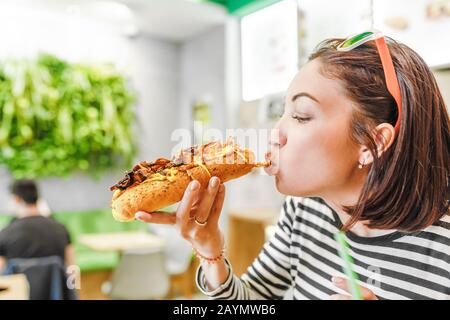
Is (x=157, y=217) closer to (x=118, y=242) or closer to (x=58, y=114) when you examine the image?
(x=118, y=242)

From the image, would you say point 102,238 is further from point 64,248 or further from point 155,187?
point 155,187

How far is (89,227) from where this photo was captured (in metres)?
2.64

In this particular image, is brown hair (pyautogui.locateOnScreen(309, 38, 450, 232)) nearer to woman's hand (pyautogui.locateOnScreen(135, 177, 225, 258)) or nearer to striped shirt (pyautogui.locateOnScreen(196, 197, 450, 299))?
striped shirt (pyautogui.locateOnScreen(196, 197, 450, 299))

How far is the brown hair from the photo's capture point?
2.09 ft

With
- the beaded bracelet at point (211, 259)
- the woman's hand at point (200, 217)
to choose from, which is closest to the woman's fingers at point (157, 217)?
the woman's hand at point (200, 217)

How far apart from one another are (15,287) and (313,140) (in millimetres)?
1136

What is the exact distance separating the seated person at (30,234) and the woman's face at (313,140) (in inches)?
53.5

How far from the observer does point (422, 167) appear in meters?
0.66

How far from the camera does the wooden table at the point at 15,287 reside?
1.19 metres

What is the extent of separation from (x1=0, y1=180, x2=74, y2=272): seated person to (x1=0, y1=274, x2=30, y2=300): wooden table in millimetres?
117

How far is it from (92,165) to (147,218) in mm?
2392

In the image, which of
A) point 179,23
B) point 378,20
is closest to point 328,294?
point 378,20

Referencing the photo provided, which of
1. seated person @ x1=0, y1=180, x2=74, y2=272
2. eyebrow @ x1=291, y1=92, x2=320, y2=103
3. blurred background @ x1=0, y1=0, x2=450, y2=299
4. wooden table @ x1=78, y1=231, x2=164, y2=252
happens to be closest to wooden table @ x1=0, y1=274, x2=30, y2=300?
blurred background @ x1=0, y1=0, x2=450, y2=299

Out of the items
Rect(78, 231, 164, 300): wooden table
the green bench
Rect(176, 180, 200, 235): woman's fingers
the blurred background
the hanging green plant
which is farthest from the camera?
the hanging green plant
